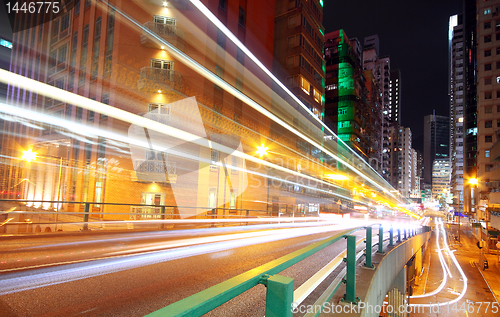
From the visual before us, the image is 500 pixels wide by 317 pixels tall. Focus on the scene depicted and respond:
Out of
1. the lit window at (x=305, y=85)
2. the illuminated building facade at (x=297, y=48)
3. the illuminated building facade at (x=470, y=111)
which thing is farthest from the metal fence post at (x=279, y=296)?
the illuminated building facade at (x=470, y=111)

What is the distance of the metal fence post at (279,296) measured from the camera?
66.3 inches

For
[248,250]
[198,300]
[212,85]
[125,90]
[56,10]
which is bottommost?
[248,250]

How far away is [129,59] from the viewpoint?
1961 cm

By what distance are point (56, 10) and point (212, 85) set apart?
56.0ft

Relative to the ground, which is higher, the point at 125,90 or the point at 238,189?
the point at 125,90

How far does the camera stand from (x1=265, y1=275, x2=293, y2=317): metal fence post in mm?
1684

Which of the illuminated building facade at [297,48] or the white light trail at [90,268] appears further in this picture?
the illuminated building facade at [297,48]

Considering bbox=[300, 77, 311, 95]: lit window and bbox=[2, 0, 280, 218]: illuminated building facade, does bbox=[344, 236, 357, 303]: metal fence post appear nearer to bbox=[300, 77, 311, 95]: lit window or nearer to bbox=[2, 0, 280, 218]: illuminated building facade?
bbox=[2, 0, 280, 218]: illuminated building facade

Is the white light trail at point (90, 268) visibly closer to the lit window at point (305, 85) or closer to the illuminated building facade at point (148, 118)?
the illuminated building facade at point (148, 118)

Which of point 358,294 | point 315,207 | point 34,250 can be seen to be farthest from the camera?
point 315,207

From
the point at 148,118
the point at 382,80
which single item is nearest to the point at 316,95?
the point at 148,118

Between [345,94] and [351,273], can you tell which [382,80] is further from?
[351,273]

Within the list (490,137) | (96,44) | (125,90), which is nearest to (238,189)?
(125,90)

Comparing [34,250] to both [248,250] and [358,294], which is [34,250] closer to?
[248,250]
